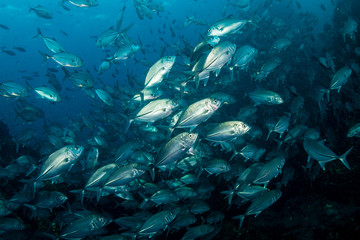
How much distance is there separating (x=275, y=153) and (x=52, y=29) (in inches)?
1938

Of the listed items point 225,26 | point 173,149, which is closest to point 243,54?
point 225,26

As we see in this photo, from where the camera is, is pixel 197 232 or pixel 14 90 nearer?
pixel 197 232

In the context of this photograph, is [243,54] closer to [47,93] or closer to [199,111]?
[199,111]

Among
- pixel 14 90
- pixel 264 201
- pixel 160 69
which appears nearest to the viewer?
pixel 264 201

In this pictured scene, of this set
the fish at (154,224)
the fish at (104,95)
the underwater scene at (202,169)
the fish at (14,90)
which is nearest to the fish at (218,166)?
the underwater scene at (202,169)

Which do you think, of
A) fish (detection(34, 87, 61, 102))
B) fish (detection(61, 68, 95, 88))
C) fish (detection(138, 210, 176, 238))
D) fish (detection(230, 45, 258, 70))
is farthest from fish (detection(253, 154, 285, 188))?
fish (detection(34, 87, 61, 102))

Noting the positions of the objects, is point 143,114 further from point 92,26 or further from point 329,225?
point 92,26

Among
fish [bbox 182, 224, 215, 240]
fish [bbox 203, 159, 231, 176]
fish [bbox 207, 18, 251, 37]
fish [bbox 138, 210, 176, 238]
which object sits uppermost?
fish [bbox 207, 18, 251, 37]

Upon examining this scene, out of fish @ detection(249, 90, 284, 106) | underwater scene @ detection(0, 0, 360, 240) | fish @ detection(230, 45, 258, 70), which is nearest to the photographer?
underwater scene @ detection(0, 0, 360, 240)

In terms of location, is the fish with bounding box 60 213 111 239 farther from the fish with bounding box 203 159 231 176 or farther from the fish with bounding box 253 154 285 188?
the fish with bounding box 253 154 285 188

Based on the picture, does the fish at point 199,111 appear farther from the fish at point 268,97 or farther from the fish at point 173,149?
the fish at point 268,97

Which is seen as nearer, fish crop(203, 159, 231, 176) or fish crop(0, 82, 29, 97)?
fish crop(203, 159, 231, 176)

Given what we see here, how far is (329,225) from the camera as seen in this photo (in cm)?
337

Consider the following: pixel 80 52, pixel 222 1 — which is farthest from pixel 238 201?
pixel 80 52
